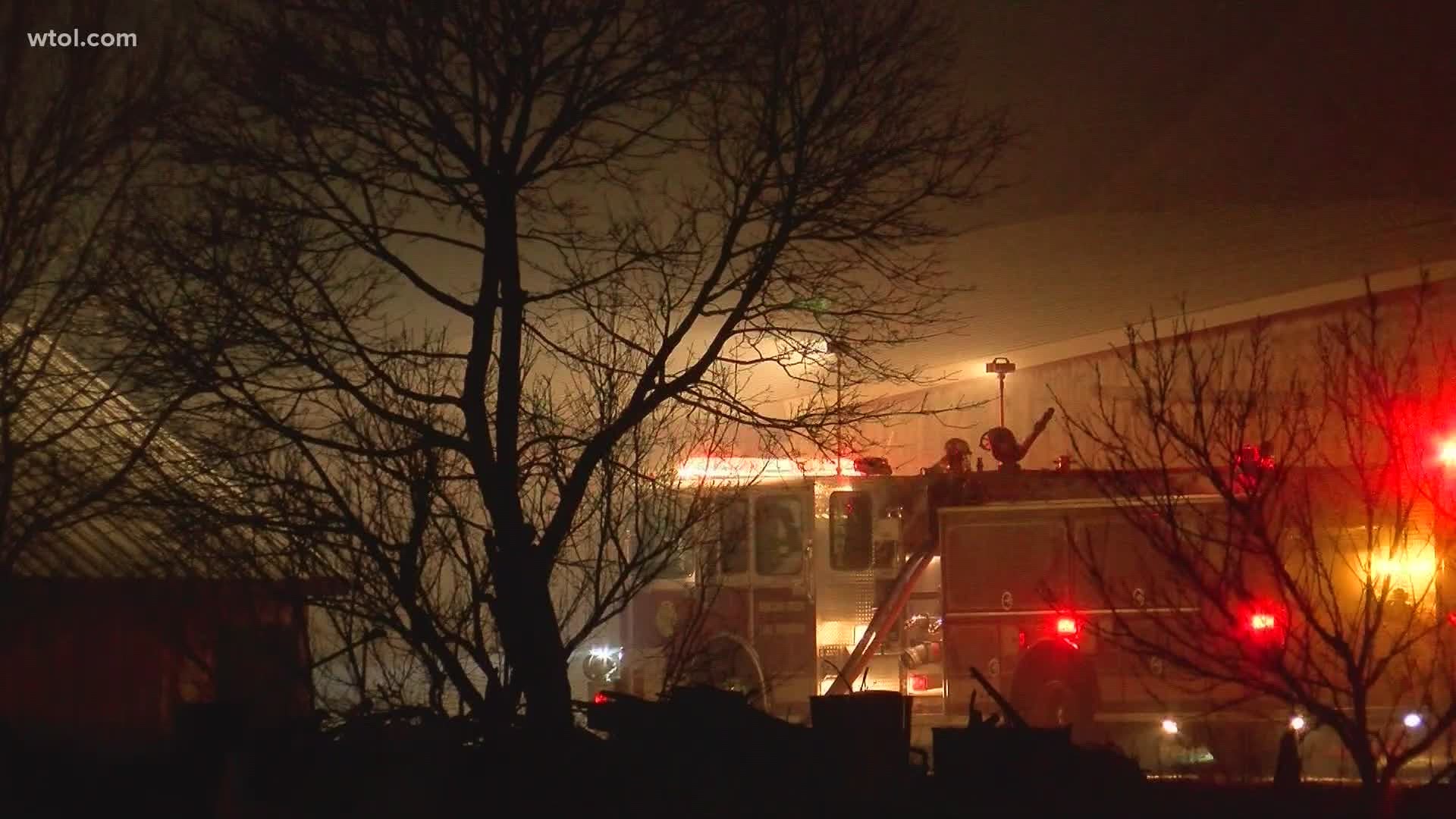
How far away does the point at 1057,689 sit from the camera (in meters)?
10.4

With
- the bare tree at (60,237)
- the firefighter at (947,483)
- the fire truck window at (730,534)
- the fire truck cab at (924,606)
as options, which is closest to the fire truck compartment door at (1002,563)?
the fire truck cab at (924,606)

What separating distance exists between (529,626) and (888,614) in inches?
212

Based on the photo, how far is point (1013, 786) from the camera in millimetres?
6824

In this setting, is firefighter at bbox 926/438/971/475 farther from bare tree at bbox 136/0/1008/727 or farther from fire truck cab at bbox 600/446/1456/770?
bare tree at bbox 136/0/1008/727

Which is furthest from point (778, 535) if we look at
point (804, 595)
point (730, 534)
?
point (730, 534)

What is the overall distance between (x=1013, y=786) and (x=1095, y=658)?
3.77 meters

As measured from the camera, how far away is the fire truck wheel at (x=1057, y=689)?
33.9 feet

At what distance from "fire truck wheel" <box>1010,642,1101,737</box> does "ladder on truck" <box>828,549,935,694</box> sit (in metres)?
1.38

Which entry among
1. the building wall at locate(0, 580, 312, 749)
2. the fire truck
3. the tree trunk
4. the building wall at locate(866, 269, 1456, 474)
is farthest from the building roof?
the building wall at locate(866, 269, 1456, 474)

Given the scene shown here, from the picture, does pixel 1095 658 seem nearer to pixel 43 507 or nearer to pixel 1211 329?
pixel 1211 329

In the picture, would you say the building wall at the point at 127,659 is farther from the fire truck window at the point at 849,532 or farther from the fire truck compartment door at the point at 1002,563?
the fire truck compartment door at the point at 1002,563

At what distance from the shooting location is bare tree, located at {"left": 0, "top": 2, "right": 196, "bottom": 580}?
8.23 meters

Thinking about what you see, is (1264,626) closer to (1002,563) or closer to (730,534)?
(730,534)

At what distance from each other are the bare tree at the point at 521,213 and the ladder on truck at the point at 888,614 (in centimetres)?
452
